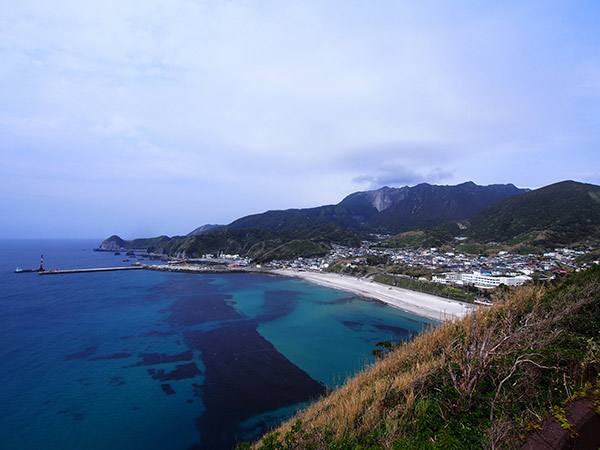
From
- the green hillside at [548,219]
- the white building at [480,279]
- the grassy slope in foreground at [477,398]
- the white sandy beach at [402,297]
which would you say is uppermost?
the green hillside at [548,219]

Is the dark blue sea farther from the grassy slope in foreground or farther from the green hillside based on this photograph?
the green hillside

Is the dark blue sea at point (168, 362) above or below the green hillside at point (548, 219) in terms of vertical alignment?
below

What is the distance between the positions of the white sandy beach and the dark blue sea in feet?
7.67

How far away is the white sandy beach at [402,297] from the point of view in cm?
2465

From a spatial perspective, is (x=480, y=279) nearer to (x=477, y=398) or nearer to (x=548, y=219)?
(x=477, y=398)

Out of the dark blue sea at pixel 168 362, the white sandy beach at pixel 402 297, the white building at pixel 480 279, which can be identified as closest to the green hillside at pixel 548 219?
the white building at pixel 480 279

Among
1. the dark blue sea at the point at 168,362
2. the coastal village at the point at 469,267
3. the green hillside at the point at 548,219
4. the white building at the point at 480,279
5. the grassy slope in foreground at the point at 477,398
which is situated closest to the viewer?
the grassy slope in foreground at the point at 477,398

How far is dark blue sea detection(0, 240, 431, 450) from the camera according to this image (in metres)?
9.98

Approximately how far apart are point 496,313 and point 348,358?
38.0 feet

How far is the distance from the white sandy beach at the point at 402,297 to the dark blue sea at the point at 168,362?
7.67 ft

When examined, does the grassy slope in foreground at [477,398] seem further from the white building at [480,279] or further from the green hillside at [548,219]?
the green hillside at [548,219]

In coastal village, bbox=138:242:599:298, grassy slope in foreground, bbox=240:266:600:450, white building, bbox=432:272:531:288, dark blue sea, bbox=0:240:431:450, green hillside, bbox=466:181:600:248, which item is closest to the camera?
grassy slope in foreground, bbox=240:266:600:450

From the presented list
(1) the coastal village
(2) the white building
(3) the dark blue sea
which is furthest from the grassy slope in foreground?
(2) the white building

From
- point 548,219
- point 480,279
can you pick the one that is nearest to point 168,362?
point 480,279
